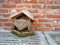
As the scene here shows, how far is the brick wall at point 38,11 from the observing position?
2396 mm

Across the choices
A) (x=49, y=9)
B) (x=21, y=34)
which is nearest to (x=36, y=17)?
(x=49, y=9)

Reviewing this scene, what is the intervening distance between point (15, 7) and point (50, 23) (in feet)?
2.12

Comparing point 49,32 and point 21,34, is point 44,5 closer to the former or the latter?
point 49,32

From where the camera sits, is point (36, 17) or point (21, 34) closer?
point (21, 34)

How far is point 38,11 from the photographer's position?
241 centimetres

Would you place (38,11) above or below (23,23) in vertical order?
above

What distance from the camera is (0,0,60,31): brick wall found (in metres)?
2.40

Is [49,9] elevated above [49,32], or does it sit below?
above

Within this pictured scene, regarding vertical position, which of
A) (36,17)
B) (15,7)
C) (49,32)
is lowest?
(49,32)

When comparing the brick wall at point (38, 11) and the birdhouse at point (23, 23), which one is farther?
the brick wall at point (38, 11)

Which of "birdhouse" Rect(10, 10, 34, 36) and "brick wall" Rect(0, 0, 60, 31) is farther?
"brick wall" Rect(0, 0, 60, 31)

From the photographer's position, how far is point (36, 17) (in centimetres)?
242

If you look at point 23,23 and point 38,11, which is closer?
point 23,23

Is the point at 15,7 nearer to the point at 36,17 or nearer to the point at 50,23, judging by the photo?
the point at 36,17
